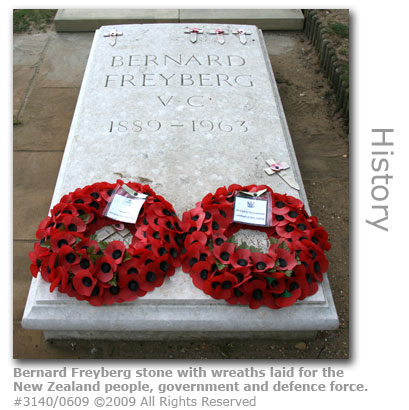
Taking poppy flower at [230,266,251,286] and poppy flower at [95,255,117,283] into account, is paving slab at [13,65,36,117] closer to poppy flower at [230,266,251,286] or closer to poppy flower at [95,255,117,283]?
poppy flower at [95,255,117,283]

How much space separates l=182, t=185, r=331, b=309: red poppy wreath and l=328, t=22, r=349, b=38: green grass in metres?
3.66

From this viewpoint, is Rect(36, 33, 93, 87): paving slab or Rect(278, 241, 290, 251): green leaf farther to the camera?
Rect(36, 33, 93, 87): paving slab

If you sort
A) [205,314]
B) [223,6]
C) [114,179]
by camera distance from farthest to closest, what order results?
[223,6] < [114,179] < [205,314]

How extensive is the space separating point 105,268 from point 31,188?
1701 mm

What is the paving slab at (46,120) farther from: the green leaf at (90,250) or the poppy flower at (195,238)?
the poppy flower at (195,238)

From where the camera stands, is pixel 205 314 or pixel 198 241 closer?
pixel 205 314

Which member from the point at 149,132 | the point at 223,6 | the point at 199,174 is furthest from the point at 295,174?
the point at 223,6

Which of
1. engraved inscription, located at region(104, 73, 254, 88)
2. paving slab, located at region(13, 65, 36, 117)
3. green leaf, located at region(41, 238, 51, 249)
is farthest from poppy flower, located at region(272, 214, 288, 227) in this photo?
paving slab, located at region(13, 65, 36, 117)

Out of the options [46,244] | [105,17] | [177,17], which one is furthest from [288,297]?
[105,17]

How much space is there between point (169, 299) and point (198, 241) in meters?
0.39

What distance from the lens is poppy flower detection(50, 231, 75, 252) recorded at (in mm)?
2615

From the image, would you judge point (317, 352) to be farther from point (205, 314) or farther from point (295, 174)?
point (295, 174)

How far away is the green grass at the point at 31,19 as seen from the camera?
6097mm

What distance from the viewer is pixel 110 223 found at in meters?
2.88
